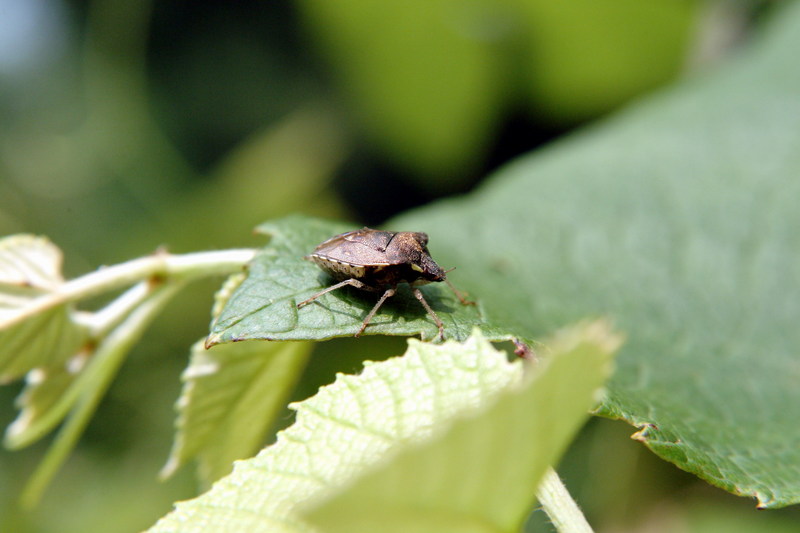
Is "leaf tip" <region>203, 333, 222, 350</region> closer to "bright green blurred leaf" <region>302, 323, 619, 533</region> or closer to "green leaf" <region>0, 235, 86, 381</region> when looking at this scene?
"green leaf" <region>0, 235, 86, 381</region>

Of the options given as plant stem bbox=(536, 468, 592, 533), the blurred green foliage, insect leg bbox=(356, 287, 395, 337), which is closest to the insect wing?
insect leg bbox=(356, 287, 395, 337)

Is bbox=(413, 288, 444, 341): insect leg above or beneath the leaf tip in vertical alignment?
above

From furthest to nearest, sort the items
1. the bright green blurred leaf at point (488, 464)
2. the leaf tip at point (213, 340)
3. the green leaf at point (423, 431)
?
the leaf tip at point (213, 340), the green leaf at point (423, 431), the bright green blurred leaf at point (488, 464)

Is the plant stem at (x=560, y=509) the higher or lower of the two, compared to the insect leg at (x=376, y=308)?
lower

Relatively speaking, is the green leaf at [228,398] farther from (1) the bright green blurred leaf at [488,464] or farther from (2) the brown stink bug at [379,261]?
(1) the bright green blurred leaf at [488,464]

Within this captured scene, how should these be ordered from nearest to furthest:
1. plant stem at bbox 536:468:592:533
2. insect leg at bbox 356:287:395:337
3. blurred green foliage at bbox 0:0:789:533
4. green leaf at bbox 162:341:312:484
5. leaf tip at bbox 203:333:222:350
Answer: plant stem at bbox 536:468:592:533 < leaf tip at bbox 203:333:222:350 < insect leg at bbox 356:287:395:337 < green leaf at bbox 162:341:312:484 < blurred green foliage at bbox 0:0:789:533

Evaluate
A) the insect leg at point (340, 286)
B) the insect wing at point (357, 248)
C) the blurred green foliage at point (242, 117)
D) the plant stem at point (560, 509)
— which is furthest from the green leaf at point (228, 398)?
the blurred green foliage at point (242, 117)
